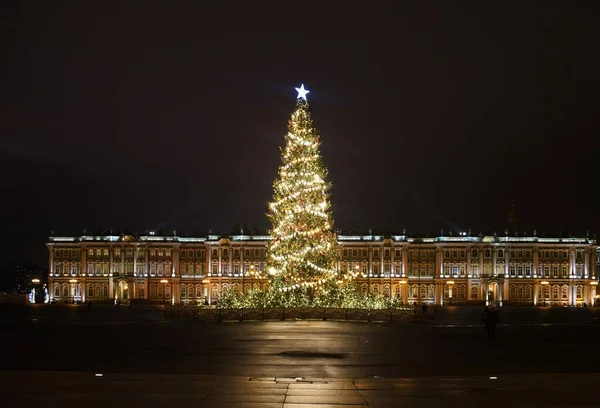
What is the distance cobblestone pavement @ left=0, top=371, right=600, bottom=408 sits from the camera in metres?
14.4

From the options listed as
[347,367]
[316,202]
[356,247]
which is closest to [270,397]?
[347,367]

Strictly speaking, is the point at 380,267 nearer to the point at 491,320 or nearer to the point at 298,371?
the point at 491,320

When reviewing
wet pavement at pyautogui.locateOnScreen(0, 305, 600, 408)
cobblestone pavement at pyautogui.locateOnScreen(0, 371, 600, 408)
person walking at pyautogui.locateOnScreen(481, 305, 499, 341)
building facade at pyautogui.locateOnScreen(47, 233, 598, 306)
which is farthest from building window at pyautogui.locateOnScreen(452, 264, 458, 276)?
cobblestone pavement at pyautogui.locateOnScreen(0, 371, 600, 408)

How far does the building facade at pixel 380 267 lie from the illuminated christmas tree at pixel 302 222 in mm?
83298

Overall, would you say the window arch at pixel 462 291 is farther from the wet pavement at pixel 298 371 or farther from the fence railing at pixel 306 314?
the wet pavement at pixel 298 371

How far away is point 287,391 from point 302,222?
35350 millimetres

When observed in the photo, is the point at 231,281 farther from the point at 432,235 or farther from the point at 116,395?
the point at 116,395

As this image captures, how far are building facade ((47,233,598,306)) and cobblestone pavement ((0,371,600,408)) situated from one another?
117m

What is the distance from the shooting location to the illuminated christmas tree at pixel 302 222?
5100cm

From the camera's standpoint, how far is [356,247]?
137000 mm

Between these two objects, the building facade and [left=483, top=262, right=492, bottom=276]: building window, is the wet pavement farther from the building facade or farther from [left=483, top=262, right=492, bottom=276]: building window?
[left=483, top=262, right=492, bottom=276]: building window

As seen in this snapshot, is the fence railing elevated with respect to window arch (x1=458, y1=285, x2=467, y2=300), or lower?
elevated

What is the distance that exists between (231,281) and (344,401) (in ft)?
403

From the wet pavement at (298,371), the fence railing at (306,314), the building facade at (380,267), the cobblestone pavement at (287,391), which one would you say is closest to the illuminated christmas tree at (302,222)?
the fence railing at (306,314)
